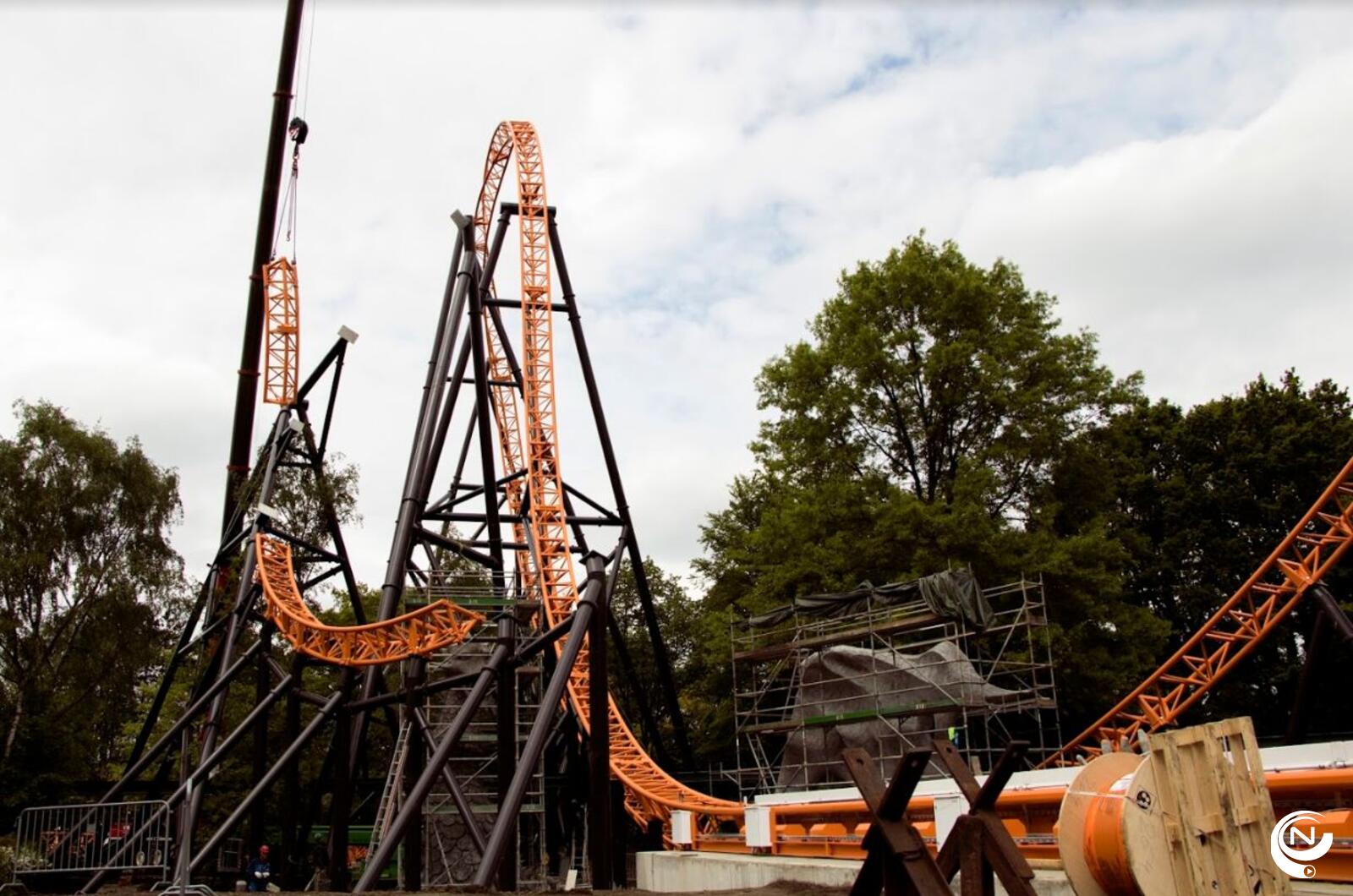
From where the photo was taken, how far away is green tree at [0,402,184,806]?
23.8 m

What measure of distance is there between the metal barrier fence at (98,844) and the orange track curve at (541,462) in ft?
22.7

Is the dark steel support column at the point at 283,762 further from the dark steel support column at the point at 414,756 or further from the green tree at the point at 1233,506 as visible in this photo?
the green tree at the point at 1233,506

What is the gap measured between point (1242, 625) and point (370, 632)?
14365 mm

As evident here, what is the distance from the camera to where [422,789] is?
1304 centimetres

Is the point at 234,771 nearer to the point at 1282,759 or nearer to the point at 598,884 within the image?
the point at 598,884

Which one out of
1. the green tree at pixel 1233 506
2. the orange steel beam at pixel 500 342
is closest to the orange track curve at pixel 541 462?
the orange steel beam at pixel 500 342

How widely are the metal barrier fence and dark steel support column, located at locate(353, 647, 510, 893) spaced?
2927mm

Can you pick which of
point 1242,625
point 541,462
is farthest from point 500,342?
point 1242,625

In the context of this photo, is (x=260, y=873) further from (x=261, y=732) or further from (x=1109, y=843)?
(x=1109, y=843)

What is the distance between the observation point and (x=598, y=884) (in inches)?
511

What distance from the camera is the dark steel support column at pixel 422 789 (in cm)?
1236

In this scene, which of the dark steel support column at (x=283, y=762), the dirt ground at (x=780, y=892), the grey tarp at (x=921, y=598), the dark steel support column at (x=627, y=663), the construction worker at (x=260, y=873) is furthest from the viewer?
the dark steel support column at (x=627, y=663)

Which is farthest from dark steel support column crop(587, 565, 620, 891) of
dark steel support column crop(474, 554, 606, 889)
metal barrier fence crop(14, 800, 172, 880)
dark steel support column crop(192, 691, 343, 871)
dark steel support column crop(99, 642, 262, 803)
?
dark steel support column crop(99, 642, 262, 803)

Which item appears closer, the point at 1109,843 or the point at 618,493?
the point at 1109,843
